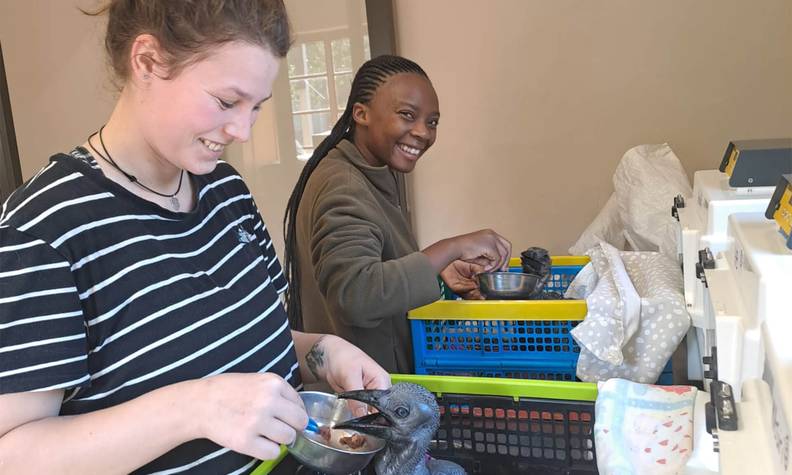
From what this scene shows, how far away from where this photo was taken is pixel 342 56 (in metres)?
2.29

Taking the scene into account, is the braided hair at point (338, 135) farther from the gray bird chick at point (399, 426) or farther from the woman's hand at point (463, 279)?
the gray bird chick at point (399, 426)

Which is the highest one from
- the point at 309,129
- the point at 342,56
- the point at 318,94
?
the point at 342,56

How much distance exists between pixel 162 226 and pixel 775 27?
5.98 feet

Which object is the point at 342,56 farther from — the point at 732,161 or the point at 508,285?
the point at 732,161

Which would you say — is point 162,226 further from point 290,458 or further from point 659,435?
point 659,435

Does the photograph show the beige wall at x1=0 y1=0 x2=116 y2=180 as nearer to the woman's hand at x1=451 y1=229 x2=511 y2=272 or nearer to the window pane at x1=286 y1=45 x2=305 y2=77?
the window pane at x1=286 y1=45 x2=305 y2=77

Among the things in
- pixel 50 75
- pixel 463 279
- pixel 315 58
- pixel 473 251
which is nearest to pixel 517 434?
pixel 473 251

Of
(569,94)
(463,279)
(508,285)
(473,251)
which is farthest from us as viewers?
(569,94)

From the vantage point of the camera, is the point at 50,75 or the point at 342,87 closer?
the point at 342,87

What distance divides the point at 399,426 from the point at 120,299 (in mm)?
334

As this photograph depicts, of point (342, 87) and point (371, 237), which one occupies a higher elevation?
point (342, 87)

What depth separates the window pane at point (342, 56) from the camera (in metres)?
2.27

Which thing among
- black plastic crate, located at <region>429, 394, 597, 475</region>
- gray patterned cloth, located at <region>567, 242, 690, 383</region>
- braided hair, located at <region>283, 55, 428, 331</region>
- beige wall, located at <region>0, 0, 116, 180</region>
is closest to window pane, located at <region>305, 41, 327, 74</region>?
beige wall, located at <region>0, 0, 116, 180</region>

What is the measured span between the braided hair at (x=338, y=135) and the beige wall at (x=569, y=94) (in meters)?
0.84
